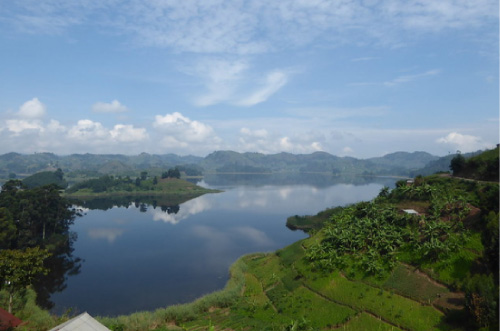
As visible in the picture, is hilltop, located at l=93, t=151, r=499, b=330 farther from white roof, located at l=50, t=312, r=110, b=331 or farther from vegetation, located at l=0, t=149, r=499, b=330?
white roof, located at l=50, t=312, r=110, b=331

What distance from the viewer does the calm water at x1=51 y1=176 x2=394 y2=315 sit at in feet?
185

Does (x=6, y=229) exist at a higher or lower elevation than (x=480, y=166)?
lower

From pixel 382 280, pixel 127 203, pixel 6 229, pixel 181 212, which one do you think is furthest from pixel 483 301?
pixel 127 203

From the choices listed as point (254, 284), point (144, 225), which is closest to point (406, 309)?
point (254, 284)

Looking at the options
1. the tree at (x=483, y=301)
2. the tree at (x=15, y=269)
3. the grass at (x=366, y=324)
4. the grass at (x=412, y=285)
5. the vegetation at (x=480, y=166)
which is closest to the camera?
the tree at (x=483, y=301)

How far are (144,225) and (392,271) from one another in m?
103

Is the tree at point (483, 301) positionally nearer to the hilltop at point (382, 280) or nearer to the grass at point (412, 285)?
the hilltop at point (382, 280)

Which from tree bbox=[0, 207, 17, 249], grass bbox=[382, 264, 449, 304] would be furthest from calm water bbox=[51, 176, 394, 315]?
grass bbox=[382, 264, 449, 304]

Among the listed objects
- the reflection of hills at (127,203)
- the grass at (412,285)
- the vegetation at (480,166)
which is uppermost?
the vegetation at (480,166)

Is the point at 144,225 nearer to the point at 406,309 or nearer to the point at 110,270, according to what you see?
the point at 110,270

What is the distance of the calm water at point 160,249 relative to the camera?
56.5 meters

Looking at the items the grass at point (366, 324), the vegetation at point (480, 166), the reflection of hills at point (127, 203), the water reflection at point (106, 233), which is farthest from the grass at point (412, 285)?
the reflection of hills at point (127, 203)

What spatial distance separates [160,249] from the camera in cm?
8988

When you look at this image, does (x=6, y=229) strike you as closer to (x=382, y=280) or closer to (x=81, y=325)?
(x=81, y=325)
